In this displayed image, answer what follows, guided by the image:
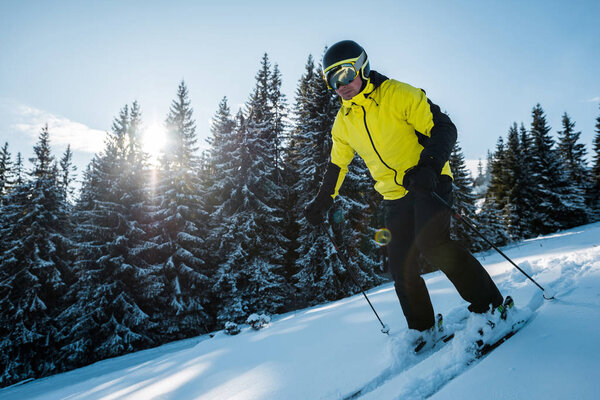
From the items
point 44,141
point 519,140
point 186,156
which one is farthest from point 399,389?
point 519,140

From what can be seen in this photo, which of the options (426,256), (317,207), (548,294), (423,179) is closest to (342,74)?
(423,179)

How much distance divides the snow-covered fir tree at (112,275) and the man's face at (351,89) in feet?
49.2

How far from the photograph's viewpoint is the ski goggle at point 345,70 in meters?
2.10

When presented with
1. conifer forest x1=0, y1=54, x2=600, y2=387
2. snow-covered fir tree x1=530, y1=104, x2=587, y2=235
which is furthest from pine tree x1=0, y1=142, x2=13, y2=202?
snow-covered fir tree x1=530, y1=104, x2=587, y2=235

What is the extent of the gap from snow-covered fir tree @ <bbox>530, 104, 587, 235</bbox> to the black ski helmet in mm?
28976

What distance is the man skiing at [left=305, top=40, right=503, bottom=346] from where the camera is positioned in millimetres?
1858

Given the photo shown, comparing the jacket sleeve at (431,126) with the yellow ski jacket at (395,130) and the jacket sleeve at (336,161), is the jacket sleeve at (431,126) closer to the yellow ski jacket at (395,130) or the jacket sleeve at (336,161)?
the yellow ski jacket at (395,130)

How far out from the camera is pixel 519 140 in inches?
1071

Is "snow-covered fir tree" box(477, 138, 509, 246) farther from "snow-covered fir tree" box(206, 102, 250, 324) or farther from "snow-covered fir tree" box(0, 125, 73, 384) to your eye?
"snow-covered fir tree" box(0, 125, 73, 384)

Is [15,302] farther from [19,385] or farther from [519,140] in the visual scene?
[519,140]

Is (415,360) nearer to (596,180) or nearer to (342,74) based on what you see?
(342,74)

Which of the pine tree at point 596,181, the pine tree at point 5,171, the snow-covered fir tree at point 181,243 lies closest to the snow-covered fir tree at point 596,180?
the pine tree at point 596,181

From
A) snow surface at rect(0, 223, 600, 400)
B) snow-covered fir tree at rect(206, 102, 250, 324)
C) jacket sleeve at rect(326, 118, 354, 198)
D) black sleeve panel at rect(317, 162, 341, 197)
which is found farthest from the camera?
snow-covered fir tree at rect(206, 102, 250, 324)

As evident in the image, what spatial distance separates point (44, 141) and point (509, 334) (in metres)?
26.5
